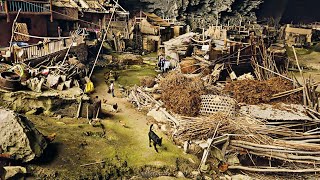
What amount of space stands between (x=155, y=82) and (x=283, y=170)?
10555mm

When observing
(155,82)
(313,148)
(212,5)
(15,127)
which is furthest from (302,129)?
(212,5)

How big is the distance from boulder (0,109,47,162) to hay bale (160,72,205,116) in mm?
6679

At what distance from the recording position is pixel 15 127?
34.9ft

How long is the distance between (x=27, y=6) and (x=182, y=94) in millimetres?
17524

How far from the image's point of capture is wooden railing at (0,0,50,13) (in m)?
23.9

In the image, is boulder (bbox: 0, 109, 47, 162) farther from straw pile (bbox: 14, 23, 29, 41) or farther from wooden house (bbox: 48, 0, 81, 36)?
wooden house (bbox: 48, 0, 81, 36)

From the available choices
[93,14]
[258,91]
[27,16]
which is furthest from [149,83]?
[93,14]

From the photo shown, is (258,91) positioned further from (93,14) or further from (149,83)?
(93,14)

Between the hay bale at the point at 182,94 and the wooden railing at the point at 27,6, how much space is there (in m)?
14.7

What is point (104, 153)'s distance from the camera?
1224 cm

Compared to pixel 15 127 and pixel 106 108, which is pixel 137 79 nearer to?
pixel 106 108

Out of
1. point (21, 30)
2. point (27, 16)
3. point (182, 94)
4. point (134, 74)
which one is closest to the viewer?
point (182, 94)

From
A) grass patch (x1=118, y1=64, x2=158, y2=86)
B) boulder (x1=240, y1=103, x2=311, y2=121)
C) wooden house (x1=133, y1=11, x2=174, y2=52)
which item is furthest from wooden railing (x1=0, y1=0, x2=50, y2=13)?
boulder (x1=240, y1=103, x2=311, y2=121)

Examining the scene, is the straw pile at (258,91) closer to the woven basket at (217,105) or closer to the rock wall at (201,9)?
the woven basket at (217,105)
